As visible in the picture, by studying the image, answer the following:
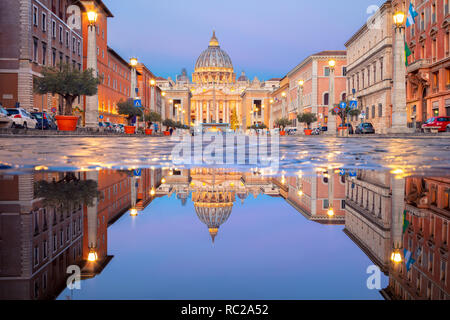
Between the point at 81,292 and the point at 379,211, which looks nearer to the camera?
the point at 81,292

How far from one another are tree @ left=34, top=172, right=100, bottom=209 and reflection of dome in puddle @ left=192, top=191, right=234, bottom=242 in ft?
2.40

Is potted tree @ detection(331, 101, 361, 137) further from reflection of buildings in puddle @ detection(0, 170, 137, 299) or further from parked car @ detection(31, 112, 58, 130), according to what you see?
reflection of buildings in puddle @ detection(0, 170, 137, 299)

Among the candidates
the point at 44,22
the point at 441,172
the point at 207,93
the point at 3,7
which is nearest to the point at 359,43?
the point at 44,22

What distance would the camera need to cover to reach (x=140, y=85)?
8669cm

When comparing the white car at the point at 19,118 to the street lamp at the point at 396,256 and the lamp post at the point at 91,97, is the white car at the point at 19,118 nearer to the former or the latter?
the lamp post at the point at 91,97

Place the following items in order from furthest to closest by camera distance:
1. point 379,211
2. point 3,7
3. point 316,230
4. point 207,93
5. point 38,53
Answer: point 207,93 → point 38,53 → point 3,7 → point 379,211 → point 316,230

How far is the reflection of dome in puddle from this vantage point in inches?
101

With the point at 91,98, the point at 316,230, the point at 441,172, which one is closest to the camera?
the point at 316,230

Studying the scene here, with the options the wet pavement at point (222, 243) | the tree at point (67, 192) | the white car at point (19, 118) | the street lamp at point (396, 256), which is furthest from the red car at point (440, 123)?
the street lamp at point (396, 256)

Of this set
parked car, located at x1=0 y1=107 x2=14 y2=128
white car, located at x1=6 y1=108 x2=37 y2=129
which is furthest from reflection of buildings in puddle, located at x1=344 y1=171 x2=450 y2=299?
white car, located at x1=6 y1=108 x2=37 y2=129

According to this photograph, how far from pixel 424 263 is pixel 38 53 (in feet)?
135

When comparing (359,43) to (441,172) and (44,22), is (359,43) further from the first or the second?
(441,172)
